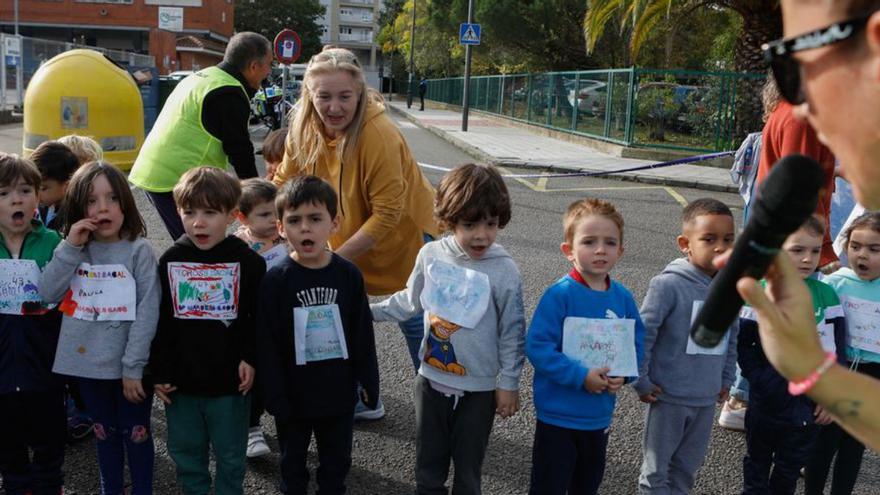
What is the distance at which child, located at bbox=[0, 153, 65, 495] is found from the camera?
121 inches

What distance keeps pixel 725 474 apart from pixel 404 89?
68125mm

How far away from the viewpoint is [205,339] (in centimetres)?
304

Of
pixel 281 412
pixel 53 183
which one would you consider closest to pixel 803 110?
pixel 281 412

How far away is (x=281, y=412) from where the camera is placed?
297 cm

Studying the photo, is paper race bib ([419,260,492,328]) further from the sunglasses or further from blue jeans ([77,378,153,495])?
the sunglasses

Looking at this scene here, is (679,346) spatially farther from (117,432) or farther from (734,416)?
(117,432)

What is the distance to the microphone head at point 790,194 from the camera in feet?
3.80

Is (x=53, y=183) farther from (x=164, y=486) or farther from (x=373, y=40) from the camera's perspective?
(x=373, y=40)

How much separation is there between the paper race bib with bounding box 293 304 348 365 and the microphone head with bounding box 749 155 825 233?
2081 millimetres

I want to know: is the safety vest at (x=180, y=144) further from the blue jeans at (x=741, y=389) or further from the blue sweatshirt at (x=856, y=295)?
the blue sweatshirt at (x=856, y=295)

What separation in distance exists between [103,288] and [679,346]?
2243 millimetres

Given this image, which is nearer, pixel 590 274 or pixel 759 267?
pixel 759 267

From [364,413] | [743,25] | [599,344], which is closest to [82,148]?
[364,413]

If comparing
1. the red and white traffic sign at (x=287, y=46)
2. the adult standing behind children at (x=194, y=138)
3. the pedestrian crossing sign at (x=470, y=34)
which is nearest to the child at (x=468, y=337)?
the adult standing behind children at (x=194, y=138)
